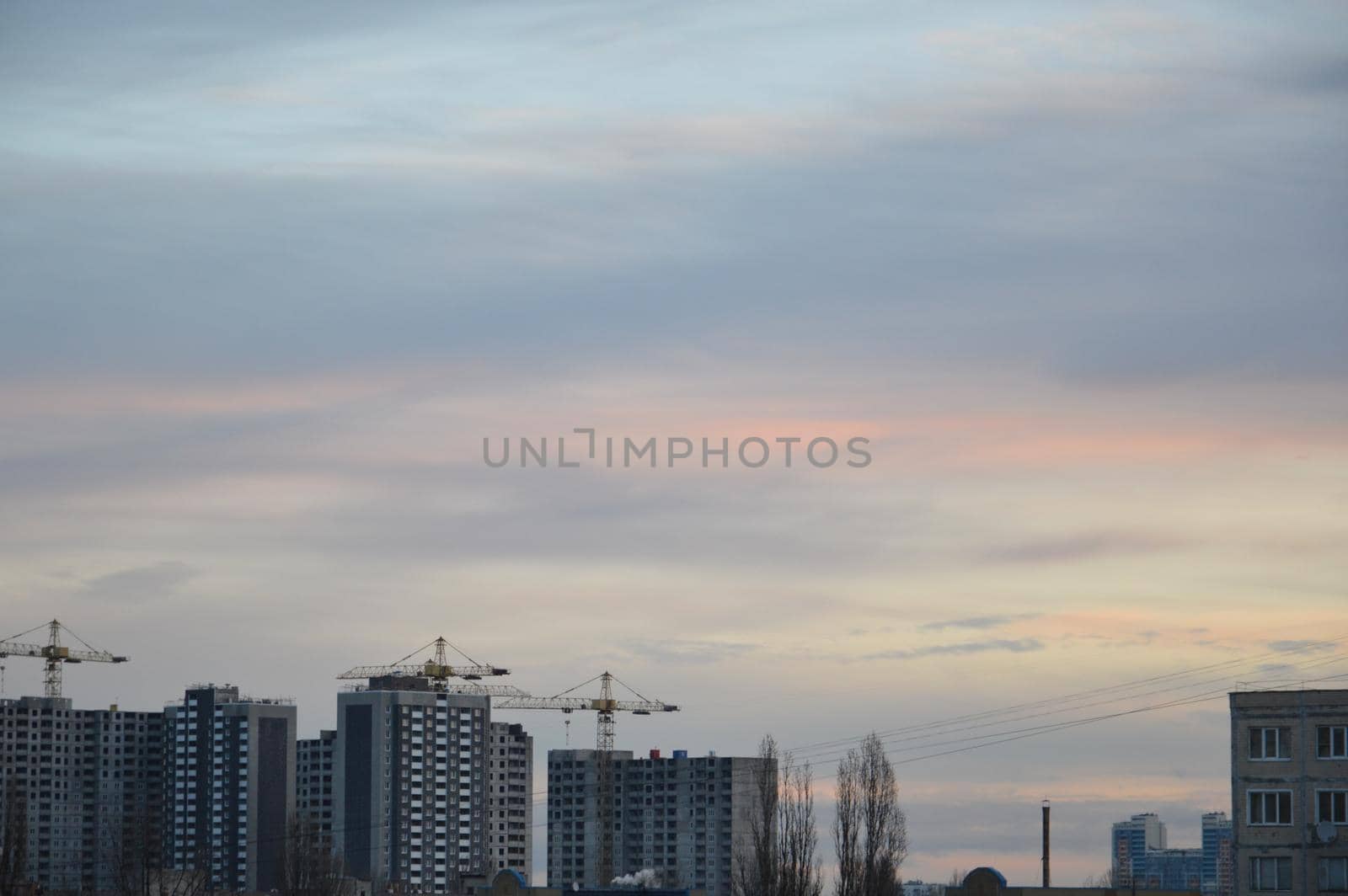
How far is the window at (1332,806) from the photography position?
92562 mm

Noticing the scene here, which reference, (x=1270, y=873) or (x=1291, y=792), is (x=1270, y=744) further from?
(x=1270, y=873)

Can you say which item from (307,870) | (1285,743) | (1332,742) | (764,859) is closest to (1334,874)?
(1332,742)

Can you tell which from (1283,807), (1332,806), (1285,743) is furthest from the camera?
(1285,743)

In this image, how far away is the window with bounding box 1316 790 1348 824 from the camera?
92562mm

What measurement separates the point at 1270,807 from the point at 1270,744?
2985mm

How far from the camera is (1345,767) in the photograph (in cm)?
9288

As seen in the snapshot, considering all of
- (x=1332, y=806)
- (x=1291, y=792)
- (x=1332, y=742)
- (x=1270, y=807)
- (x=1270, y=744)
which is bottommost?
(x=1270, y=807)

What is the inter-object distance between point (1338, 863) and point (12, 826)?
5997 cm

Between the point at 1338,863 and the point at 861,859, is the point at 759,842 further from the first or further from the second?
the point at 1338,863

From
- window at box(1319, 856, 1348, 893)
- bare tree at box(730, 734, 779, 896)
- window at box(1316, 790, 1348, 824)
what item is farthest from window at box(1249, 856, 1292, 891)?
bare tree at box(730, 734, 779, 896)

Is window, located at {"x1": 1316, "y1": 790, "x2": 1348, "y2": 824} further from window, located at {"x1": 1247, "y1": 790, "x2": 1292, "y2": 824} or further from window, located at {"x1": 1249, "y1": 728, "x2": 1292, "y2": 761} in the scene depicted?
window, located at {"x1": 1249, "y1": 728, "x2": 1292, "y2": 761}

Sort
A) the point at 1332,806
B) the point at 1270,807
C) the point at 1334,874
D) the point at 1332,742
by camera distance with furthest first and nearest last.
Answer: the point at 1270,807 < the point at 1332,742 < the point at 1332,806 < the point at 1334,874

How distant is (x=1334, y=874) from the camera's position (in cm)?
9225

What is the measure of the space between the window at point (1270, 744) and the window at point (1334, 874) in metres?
5.16
